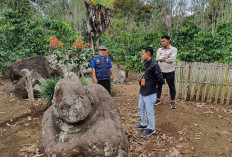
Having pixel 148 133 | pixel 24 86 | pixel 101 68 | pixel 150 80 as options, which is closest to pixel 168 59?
pixel 150 80

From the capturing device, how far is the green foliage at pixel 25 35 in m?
8.71

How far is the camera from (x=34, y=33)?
898 cm

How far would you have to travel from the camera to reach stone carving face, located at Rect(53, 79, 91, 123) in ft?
7.82

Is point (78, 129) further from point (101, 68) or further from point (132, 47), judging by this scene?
point (132, 47)

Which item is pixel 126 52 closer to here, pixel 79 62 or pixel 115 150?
pixel 79 62

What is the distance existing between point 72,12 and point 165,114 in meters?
24.6

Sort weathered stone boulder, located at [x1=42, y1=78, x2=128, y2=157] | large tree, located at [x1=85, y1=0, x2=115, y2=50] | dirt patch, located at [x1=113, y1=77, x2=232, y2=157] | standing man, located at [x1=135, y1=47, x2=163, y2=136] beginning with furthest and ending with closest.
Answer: large tree, located at [x1=85, y1=0, x2=115, y2=50] → standing man, located at [x1=135, y1=47, x2=163, y2=136] → dirt patch, located at [x1=113, y1=77, x2=232, y2=157] → weathered stone boulder, located at [x1=42, y1=78, x2=128, y2=157]

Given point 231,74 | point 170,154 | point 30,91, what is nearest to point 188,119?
point 170,154

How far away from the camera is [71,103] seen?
238cm

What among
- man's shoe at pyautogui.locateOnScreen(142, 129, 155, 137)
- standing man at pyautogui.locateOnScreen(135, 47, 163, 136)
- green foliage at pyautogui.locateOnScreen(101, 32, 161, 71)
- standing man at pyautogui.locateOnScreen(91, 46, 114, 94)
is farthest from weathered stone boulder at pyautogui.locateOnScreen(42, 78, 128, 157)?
green foliage at pyautogui.locateOnScreen(101, 32, 161, 71)

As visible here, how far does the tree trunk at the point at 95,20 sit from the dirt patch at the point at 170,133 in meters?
3.38

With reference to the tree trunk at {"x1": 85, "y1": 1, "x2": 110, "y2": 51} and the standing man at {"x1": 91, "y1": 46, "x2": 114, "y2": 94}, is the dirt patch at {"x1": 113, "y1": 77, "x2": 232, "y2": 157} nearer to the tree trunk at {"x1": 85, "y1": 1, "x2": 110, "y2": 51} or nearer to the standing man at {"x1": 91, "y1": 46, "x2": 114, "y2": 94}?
the standing man at {"x1": 91, "y1": 46, "x2": 114, "y2": 94}

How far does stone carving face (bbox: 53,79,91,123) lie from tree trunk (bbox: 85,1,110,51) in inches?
192

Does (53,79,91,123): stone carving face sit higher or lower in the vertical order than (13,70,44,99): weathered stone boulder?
higher
